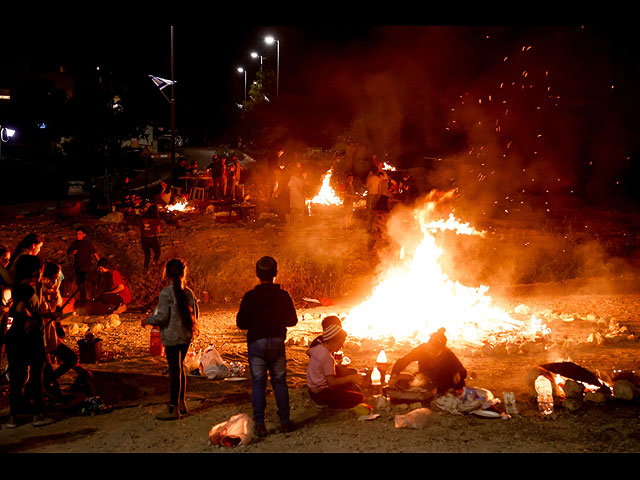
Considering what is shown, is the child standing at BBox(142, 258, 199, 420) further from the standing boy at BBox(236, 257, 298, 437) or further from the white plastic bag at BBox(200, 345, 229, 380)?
the white plastic bag at BBox(200, 345, 229, 380)

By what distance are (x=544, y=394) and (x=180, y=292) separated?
417 cm

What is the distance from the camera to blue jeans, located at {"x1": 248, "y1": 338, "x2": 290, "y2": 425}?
574 cm

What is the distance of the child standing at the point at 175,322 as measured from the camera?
6.04 meters

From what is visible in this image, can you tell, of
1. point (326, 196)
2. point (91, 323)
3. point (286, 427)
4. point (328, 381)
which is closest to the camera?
point (286, 427)

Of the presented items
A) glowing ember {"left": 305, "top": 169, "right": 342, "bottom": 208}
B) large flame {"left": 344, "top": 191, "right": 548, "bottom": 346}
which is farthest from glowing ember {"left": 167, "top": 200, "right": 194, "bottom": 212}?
large flame {"left": 344, "top": 191, "right": 548, "bottom": 346}

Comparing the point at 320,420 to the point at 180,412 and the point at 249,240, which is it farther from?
the point at 249,240

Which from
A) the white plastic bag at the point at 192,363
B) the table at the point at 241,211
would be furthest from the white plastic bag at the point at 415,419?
the table at the point at 241,211

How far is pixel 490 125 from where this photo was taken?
25547 mm

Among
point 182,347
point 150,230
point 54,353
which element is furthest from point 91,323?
point 182,347

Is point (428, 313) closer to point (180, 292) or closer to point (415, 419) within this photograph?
point (415, 419)

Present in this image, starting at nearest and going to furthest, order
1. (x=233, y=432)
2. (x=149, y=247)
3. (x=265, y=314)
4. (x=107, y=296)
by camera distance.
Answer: (x=233, y=432) → (x=265, y=314) → (x=107, y=296) → (x=149, y=247)

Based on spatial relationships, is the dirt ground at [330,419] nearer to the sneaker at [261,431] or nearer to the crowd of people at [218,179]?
the sneaker at [261,431]

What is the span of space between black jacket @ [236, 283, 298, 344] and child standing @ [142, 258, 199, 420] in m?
0.67

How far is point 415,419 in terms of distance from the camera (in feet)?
19.5
